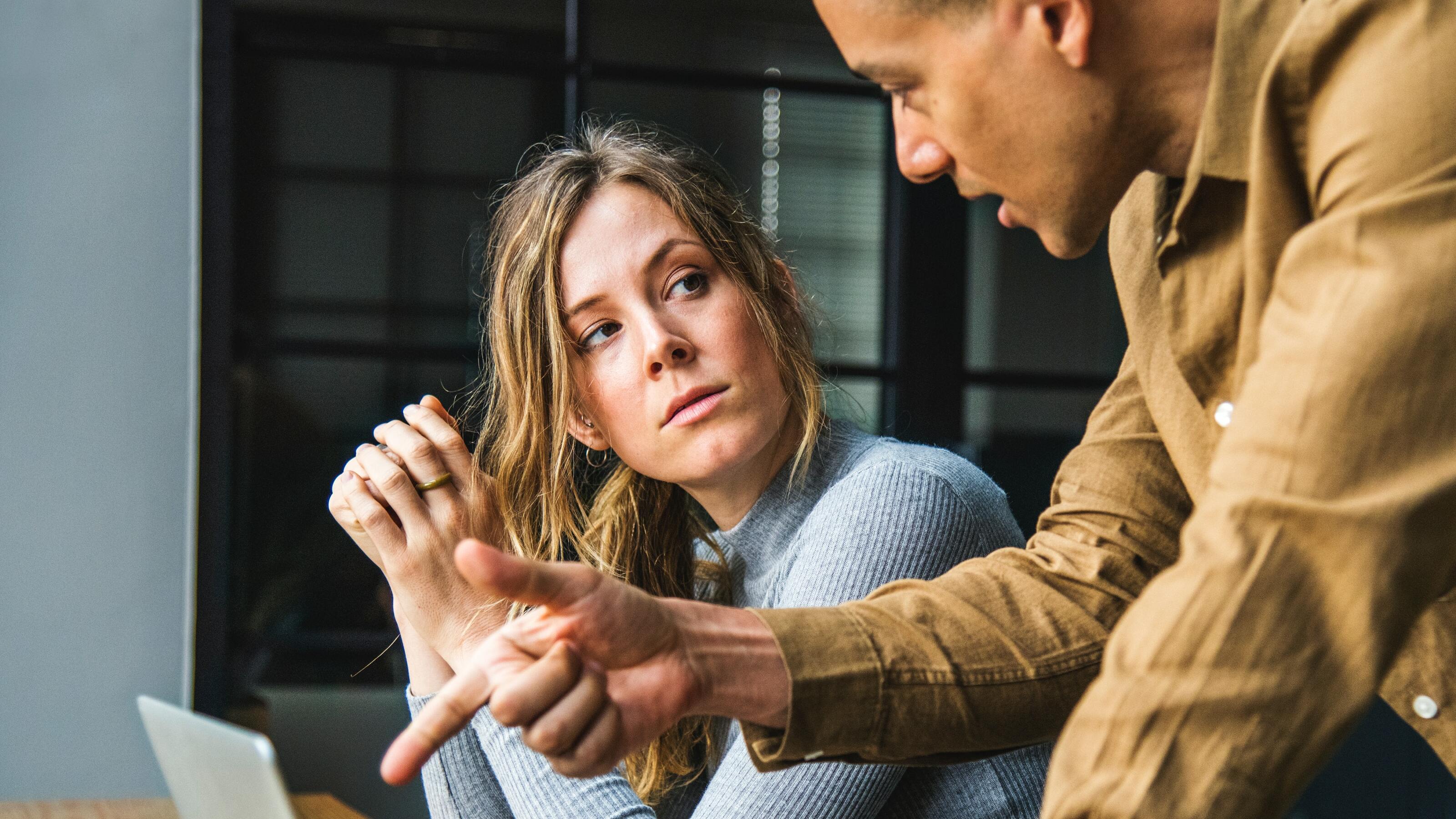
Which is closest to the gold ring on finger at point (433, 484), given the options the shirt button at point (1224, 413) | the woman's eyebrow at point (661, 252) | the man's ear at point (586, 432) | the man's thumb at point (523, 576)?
the man's ear at point (586, 432)

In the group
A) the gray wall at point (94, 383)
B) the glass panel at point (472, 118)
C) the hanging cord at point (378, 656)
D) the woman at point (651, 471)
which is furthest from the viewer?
the glass panel at point (472, 118)

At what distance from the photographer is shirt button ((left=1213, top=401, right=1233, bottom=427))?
76cm

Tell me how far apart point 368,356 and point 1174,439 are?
225 cm

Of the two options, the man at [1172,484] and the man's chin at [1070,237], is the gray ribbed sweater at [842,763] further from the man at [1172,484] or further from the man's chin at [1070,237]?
the man's chin at [1070,237]

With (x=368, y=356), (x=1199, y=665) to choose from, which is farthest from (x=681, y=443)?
(x=368, y=356)

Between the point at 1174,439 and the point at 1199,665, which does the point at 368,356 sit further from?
the point at 1199,665

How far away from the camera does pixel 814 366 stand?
4.62ft

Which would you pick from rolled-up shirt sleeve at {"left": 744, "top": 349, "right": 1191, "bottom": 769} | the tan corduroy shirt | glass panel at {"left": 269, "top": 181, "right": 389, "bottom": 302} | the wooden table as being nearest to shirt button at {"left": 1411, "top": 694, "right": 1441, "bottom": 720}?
rolled-up shirt sleeve at {"left": 744, "top": 349, "right": 1191, "bottom": 769}

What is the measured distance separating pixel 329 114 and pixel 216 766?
2407 millimetres

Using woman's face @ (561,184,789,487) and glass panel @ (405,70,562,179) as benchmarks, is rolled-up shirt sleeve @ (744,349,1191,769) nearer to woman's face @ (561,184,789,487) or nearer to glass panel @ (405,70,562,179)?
woman's face @ (561,184,789,487)

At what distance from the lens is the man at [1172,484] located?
0.53 m

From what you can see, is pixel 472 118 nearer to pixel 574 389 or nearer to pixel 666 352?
pixel 574 389

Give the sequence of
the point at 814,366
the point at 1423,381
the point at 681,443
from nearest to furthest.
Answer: the point at 1423,381 < the point at 681,443 < the point at 814,366

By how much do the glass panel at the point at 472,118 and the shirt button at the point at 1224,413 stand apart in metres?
2.28
